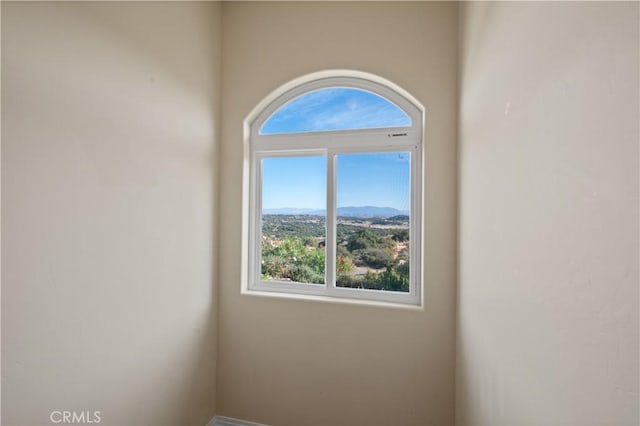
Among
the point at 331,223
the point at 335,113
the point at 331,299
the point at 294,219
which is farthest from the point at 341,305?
the point at 335,113

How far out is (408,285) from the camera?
1.95 m

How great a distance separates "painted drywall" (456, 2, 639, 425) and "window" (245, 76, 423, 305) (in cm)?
70

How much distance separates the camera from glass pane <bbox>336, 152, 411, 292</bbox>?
1.98 metres

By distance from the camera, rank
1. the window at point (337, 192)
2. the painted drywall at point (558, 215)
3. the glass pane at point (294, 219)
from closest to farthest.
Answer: the painted drywall at point (558, 215) → the window at point (337, 192) → the glass pane at point (294, 219)

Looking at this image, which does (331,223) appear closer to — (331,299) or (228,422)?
(331,299)

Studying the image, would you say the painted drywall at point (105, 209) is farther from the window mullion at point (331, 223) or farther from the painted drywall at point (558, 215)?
the painted drywall at point (558, 215)

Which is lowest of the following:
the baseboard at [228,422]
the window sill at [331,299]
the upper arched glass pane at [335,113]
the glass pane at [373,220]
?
the baseboard at [228,422]

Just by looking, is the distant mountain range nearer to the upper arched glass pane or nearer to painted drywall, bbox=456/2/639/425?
the upper arched glass pane

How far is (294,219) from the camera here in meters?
2.18

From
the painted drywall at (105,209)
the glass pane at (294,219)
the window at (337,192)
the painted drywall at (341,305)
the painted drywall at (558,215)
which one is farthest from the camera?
the glass pane at (294,219)

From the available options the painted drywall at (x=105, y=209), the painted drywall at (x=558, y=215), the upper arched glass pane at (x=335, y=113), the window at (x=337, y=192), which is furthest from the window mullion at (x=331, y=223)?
the painted drywall at (x=558, y=215)

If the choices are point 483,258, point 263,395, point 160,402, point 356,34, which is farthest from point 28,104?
point 263,395

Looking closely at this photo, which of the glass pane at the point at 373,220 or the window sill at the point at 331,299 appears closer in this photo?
the window sill at the point at 331,299

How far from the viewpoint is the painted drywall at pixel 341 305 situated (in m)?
1.76
